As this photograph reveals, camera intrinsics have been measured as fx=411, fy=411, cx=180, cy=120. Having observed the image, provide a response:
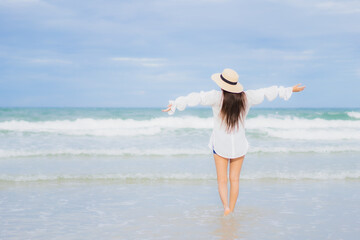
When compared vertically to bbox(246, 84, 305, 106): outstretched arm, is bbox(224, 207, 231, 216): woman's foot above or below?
below

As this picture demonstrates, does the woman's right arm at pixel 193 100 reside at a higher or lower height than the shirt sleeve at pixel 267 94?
lower

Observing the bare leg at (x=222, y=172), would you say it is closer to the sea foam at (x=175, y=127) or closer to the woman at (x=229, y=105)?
the woman at (x=229, y=105)

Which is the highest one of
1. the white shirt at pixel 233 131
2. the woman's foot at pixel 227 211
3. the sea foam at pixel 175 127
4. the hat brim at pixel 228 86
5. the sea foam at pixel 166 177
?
the sea foam at pixel 175 127

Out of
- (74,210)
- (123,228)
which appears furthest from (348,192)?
(74,210)

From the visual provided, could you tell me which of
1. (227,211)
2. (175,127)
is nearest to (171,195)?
(227,211)

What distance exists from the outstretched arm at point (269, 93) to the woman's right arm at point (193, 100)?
0.39 meters

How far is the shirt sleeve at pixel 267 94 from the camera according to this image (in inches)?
184

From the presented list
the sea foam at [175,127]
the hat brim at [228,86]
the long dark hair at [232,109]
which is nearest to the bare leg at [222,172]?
the long dark hair at [232,109]

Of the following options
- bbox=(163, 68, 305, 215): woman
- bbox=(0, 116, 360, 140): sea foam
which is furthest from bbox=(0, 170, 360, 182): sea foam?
bbox=(0, 116, 360, 140): sea foam

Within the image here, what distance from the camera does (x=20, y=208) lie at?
19.3 feet

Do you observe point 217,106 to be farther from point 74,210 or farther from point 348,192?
point 348,192

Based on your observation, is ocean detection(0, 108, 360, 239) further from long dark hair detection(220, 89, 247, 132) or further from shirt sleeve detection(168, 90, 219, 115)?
shirt sleeve detection(168, 90, 219, 115)

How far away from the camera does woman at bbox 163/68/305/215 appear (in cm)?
455

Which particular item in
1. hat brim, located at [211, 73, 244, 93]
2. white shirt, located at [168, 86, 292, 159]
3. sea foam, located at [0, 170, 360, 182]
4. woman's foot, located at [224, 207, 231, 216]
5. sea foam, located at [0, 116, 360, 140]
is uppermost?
sea foam, located at [0, 116, 360, 140]
